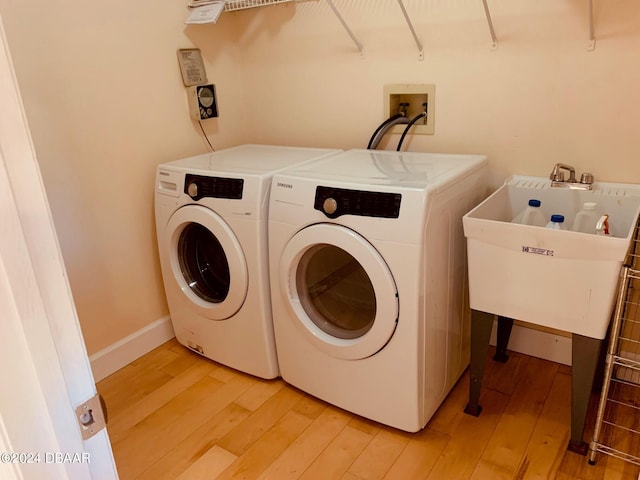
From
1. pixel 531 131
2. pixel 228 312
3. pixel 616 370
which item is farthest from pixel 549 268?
pixel 228 312

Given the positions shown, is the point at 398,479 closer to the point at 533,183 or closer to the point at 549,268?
the point at 549,268

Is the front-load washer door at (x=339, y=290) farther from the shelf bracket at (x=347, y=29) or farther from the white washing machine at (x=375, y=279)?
the shelf bracket at (x=347, y=29)

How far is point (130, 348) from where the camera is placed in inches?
80.1

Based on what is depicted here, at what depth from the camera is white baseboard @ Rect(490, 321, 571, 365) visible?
184cm

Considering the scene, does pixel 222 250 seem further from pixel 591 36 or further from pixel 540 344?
pixel 591 36

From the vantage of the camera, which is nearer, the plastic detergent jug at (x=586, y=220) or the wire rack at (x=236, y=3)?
the plastic detergent jug at (x=586, y=220)


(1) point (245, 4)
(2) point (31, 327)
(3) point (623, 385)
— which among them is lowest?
(3) point (623, 385)

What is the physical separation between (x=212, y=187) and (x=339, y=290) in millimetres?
580

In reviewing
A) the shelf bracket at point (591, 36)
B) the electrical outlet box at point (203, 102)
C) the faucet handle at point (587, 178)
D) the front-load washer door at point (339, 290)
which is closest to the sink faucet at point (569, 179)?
the faucet handle at point (587, 178)

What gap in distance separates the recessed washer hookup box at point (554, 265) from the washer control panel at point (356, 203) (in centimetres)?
24

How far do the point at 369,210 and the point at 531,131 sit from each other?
0.74 metres

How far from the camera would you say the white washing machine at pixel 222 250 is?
166cm

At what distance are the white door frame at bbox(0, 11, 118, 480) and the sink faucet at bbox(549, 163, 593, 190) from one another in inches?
59.7

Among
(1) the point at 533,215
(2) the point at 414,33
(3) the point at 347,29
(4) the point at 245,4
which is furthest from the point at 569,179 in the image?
(4) the point at 245,4
